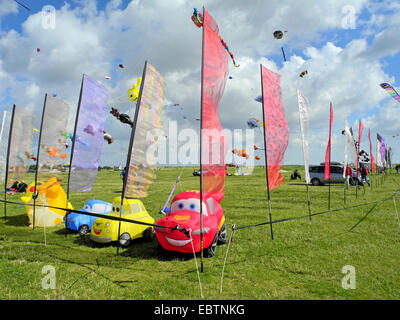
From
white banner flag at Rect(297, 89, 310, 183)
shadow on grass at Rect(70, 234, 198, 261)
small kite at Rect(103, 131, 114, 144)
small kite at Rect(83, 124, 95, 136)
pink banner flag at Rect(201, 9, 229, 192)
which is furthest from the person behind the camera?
small kite at Rect(103, 131, 114, 144)

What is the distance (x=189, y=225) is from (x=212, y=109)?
8.07ft

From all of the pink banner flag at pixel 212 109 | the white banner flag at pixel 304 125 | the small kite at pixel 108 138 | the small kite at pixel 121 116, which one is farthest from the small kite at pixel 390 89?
the small kite at pixel 108 138

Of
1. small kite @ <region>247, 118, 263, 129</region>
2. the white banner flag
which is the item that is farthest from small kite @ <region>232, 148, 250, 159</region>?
the white banner flag

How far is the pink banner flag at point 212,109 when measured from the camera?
4.78 m

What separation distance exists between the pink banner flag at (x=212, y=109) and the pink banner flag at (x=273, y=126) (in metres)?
1.89

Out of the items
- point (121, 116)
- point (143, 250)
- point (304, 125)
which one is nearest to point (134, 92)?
point (121, 116)

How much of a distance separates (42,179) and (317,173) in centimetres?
2338

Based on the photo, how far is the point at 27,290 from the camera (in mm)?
4137

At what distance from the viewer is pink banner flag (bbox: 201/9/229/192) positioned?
4781 mm

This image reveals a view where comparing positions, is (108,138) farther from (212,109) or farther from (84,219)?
(212,109)

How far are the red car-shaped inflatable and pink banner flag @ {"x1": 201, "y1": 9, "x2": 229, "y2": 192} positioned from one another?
1.52ft

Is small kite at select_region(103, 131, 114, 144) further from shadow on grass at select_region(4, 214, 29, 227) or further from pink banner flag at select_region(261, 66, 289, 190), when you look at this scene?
pink banner flag at select_region(261, 66, 289, 190)
